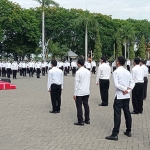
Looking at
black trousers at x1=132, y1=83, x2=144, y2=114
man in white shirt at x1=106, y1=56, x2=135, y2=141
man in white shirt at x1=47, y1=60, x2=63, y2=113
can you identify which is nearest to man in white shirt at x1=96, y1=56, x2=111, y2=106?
black trousers at x1=132, y1=83, x2=144, y2=114

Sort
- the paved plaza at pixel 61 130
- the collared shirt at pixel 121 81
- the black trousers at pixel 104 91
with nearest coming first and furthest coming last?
1. the paved plaza at pixel 61 130
2. the collared shirt at pixel 121 81
3. the black trousers at pixel 104 91

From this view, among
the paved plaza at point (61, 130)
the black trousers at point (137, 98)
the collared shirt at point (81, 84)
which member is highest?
the collared shirt at point (81, 84)

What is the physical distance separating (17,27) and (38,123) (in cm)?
4099

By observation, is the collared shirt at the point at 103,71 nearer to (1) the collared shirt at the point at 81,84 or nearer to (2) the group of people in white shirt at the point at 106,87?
(2) the group of people in white shirt at the point at 106,87

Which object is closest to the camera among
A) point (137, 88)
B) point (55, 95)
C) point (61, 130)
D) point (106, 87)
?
point (61, 130)

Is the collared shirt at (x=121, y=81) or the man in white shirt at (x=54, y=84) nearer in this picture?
the collared shirt at (x=121, y=81)

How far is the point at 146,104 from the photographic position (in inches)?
489

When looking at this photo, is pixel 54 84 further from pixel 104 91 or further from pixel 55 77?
pixel 104 91

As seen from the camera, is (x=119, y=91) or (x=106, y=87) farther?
(x=106, y=87)

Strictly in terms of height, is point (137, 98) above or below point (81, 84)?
below

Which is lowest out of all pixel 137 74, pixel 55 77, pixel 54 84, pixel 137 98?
pixel 137 98

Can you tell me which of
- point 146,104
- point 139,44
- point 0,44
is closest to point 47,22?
point 0,44

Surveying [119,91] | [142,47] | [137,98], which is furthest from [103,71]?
[142,47]

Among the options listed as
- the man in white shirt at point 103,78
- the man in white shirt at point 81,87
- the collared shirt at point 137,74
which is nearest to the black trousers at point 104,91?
the man in white shirt at point 103,78
